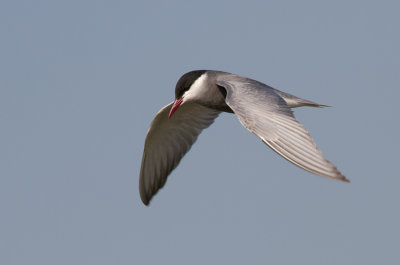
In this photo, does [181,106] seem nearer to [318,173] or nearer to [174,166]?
[174,166]

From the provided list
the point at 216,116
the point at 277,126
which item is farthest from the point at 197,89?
the point at 277,126

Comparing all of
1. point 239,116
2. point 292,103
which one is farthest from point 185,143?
point 239,116

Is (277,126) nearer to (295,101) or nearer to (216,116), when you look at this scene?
(295,101)

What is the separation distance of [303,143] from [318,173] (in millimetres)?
671

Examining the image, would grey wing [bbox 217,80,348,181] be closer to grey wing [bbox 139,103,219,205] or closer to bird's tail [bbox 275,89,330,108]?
bird's tail [bbox 275,89,330,108]

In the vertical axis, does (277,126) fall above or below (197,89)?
below

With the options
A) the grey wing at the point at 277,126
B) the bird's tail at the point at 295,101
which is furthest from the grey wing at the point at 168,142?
the grey wing at the point at 277,126

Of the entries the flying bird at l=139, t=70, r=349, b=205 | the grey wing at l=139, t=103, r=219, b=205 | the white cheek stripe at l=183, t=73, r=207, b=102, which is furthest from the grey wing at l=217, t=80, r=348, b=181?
the grey wing at l=139, t=103, r=219, b=205

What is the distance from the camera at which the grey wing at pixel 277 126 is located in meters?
7.27

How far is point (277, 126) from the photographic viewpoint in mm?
8219

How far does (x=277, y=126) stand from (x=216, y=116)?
4.23 m

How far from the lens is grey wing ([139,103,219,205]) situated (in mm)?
12242

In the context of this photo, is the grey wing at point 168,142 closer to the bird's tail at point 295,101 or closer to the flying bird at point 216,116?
the flying bird at point 216,116

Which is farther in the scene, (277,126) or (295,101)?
(295,101)
